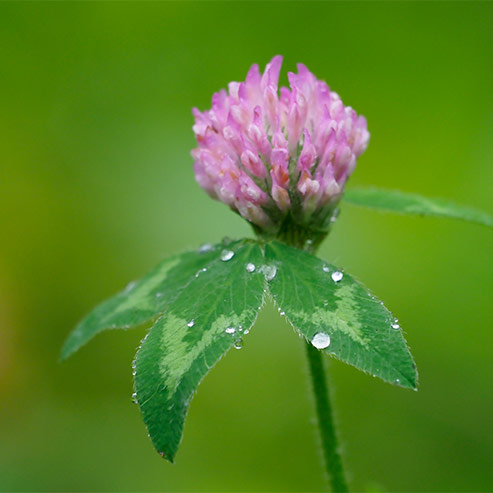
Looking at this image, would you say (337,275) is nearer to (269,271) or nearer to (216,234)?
(269,271)

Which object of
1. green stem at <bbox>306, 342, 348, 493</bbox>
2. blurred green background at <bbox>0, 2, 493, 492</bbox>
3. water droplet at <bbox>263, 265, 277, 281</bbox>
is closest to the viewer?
water droplet at <bbox>263, 265, 277, 281</bbox>

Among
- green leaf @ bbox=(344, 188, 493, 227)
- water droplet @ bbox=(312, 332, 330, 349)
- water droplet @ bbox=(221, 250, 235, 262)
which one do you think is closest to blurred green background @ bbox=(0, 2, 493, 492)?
green leaf @ bbox=(344, 188, 493, 227)

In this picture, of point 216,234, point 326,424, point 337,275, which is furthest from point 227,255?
point 216,234

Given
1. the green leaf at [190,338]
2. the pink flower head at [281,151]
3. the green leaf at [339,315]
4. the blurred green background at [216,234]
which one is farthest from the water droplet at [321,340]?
the blurred green background at [216,234]

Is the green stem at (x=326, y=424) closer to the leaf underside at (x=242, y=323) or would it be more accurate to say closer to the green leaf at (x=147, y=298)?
the leaf underside at (x=242, y=323)

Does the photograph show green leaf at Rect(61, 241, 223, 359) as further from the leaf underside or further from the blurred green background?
the blurred green background

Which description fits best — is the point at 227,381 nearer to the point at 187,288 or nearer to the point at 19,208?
the point at 19,208
